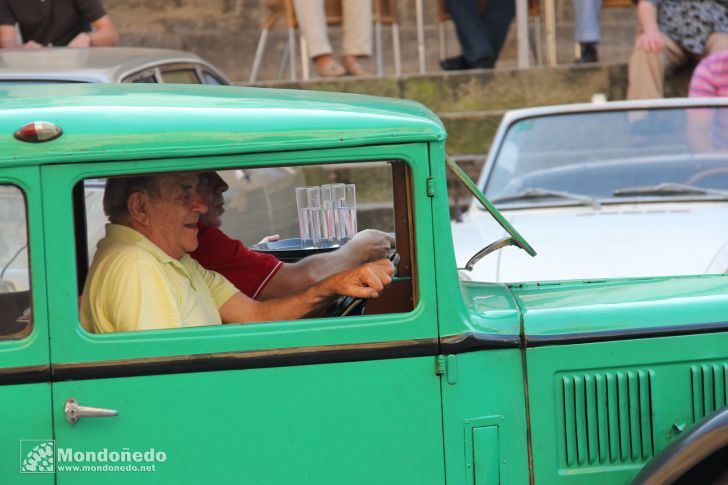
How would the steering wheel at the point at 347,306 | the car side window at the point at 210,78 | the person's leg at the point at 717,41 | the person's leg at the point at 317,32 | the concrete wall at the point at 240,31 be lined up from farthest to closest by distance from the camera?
the concrete wall at the point at 240,31 → the person's leg at the point at 317,32 → the person's leg at the point at 717,41 → the car side window at the point at 210,78 → the steering wheel at the point at 347,306

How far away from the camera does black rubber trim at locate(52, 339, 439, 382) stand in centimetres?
279

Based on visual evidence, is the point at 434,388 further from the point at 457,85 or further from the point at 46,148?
the point at 457,85

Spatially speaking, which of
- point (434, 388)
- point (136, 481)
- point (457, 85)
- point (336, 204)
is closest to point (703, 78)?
point (457, 85)

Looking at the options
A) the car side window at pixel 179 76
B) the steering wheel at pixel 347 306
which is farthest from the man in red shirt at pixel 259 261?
the car side window at pixel 179 76

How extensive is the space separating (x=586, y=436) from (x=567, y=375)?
173 millimetres

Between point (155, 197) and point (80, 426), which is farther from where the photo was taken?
point (155, 197)

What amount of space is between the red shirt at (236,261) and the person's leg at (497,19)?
20.7 ft

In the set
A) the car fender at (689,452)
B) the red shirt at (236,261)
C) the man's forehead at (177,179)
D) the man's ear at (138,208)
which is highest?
the man's forehead at (177,179)

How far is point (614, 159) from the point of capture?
5.55 meters

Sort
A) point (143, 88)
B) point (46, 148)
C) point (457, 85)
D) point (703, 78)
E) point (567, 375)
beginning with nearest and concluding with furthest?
point (46, 148) < point (567, 375) < point (143, 88) < point (703, 78) < point (457, 85)

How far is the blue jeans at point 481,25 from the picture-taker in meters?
9.41

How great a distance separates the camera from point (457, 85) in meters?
9.20

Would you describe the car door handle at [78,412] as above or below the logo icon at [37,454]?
above

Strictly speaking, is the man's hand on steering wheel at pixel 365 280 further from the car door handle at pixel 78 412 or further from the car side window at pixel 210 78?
the car side window at pixel 210 78
